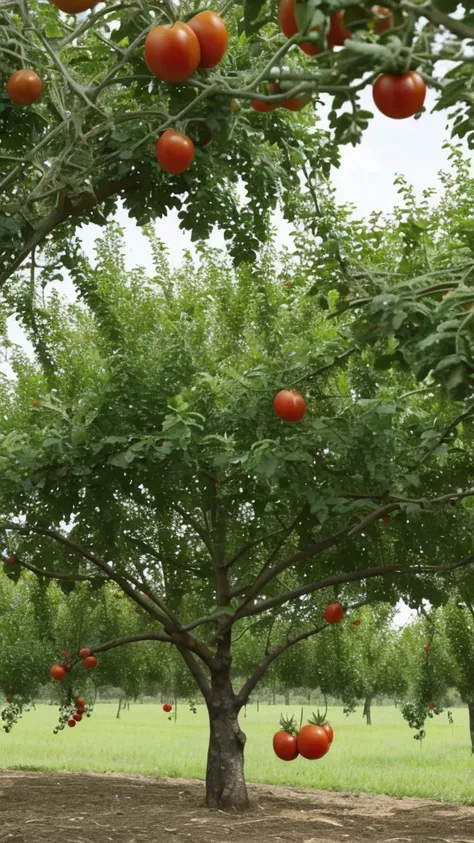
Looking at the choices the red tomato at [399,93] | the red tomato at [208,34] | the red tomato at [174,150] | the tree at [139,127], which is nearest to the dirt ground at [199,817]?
the tree at [139,127]

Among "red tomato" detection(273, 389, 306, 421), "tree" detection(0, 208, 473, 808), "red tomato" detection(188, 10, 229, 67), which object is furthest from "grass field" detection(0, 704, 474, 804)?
"red tomato" detection(188, 10, 229, 67)

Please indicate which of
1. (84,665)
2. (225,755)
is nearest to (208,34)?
(225,755)

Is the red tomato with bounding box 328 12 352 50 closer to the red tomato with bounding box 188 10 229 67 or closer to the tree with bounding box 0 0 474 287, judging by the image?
the tree with bounding box 0 0 474 287

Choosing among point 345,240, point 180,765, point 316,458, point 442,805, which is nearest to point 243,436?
point 316,458

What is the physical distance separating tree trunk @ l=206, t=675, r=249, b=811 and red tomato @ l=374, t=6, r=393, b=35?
33.6 feet

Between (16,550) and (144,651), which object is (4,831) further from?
(144,651)

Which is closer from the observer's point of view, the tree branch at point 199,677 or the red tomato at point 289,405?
the red tomato at point 289,405

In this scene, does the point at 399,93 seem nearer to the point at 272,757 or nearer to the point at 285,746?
the point at 285,746

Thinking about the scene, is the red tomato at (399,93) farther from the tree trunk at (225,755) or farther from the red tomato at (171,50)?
the tree trunk at (225,755)

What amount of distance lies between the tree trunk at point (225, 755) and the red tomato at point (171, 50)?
9.91 meters

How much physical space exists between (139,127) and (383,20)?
121 inches

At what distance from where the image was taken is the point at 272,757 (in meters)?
22.1

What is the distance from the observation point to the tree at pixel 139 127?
3436 mm

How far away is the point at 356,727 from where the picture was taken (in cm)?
4016
